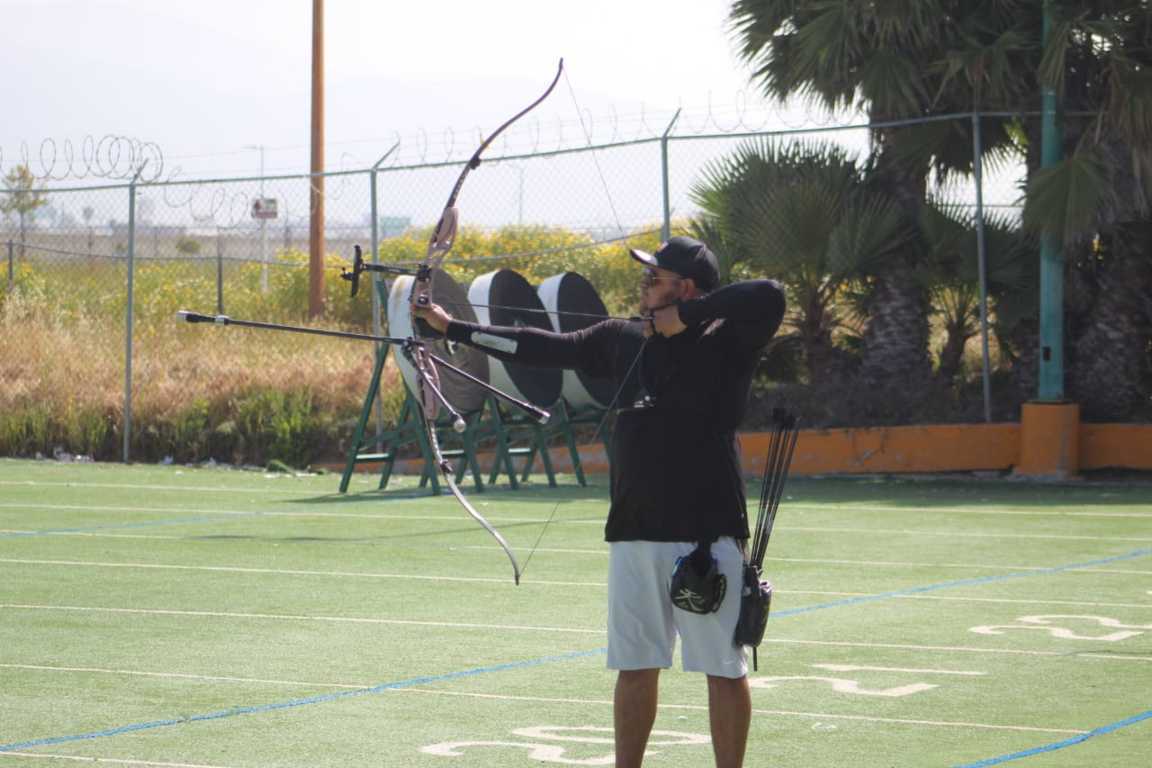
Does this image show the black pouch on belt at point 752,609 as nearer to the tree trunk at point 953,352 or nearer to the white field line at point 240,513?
the white field line at point 240,513

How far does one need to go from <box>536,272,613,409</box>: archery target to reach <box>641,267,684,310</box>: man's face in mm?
12880

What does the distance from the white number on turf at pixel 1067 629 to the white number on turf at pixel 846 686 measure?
165 cm

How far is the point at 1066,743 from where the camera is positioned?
288 inches

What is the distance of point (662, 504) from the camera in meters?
6.39

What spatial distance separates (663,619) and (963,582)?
6300mm

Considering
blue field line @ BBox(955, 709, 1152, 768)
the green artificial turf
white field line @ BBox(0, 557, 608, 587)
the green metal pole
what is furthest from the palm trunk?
blue field line @ BBox(955, 709, 1152, 768)

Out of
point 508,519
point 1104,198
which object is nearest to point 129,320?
point 508,519

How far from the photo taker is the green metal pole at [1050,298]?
1939 centimetres

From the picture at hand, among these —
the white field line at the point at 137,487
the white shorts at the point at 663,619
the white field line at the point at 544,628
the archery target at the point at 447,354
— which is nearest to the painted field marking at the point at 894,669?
the white field line at the point at 544,628

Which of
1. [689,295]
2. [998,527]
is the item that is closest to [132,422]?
[998,527]

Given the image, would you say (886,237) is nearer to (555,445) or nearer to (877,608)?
(555,445)

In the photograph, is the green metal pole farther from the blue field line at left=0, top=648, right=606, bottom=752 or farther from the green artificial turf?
the blue field line at left=0, top=648, right=606, bottom=752

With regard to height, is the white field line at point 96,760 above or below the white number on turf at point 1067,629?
below

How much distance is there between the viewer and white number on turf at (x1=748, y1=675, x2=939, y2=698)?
8422 mm
